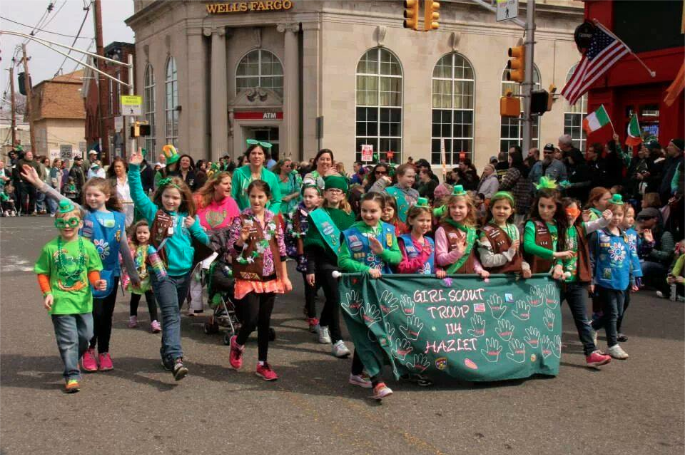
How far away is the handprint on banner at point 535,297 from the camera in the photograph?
6.33m

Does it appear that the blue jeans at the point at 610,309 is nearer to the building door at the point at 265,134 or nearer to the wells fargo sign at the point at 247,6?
the wells fargo sign at the point at 247,6

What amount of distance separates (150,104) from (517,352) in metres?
37.1

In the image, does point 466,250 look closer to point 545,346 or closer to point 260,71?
point 545,346

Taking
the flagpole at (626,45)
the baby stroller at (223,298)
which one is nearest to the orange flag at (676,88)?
the flagpole at (626,45)

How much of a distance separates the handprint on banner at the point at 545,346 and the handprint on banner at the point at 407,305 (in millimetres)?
1281

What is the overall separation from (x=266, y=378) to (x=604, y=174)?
979 centimetres

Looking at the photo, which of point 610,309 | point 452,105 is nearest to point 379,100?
point 452,105

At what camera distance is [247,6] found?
107 ft

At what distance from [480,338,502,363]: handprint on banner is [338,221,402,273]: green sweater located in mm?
1022

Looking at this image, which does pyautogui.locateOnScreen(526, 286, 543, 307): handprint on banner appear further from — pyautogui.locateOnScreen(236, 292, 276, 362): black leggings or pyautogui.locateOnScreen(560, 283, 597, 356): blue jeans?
pyautogui.locateOnScreen(236, 292, 276, 362): black leggings

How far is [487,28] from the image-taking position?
3453 cm

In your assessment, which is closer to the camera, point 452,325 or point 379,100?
point 452,325

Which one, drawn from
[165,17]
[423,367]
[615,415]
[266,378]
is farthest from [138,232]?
[165,17]

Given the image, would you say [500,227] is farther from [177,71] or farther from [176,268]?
[177,71]
